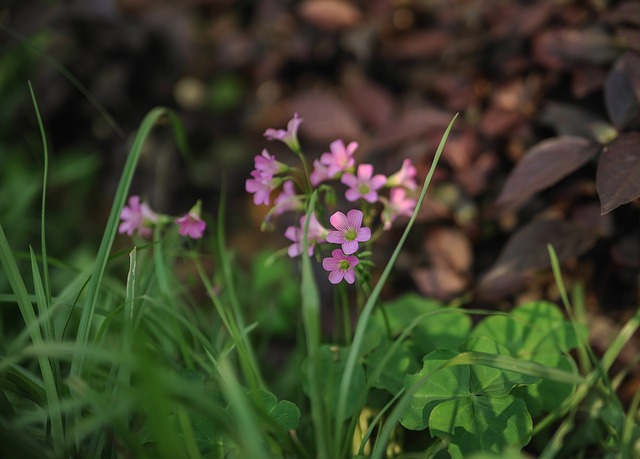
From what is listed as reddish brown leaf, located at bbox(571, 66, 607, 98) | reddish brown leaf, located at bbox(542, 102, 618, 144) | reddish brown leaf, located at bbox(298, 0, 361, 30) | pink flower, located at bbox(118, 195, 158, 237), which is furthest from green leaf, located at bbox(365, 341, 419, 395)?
reddish brown leaf, located at bbox(298, 0, 361, 30)

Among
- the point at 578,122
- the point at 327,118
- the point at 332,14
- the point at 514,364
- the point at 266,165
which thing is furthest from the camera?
the point at 332,14

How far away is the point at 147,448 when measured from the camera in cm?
88

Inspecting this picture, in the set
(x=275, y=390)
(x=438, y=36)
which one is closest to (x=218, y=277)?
(x=275, y=390)

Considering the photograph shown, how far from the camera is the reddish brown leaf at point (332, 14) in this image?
64.6 inches

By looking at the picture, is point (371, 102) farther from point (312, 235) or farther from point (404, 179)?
point (312, 235)

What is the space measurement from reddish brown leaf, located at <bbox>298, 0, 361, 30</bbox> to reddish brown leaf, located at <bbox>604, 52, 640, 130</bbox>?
0.75 m

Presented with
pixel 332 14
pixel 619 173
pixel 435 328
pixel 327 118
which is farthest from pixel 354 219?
pixel 332 14

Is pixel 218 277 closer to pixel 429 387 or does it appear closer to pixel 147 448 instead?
pixel 147 448

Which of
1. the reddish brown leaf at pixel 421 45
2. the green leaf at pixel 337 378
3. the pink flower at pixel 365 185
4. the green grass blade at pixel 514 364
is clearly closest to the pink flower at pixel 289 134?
the pink flower at pixel 365 185

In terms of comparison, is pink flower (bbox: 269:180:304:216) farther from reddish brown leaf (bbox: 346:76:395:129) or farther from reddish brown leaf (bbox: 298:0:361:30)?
reddish brown leaf (bbox: 298:0:361:30)

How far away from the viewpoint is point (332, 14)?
1.64 meters

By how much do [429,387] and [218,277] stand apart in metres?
0.59

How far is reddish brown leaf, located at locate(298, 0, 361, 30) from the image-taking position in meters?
1.64

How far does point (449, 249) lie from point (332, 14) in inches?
30.2
